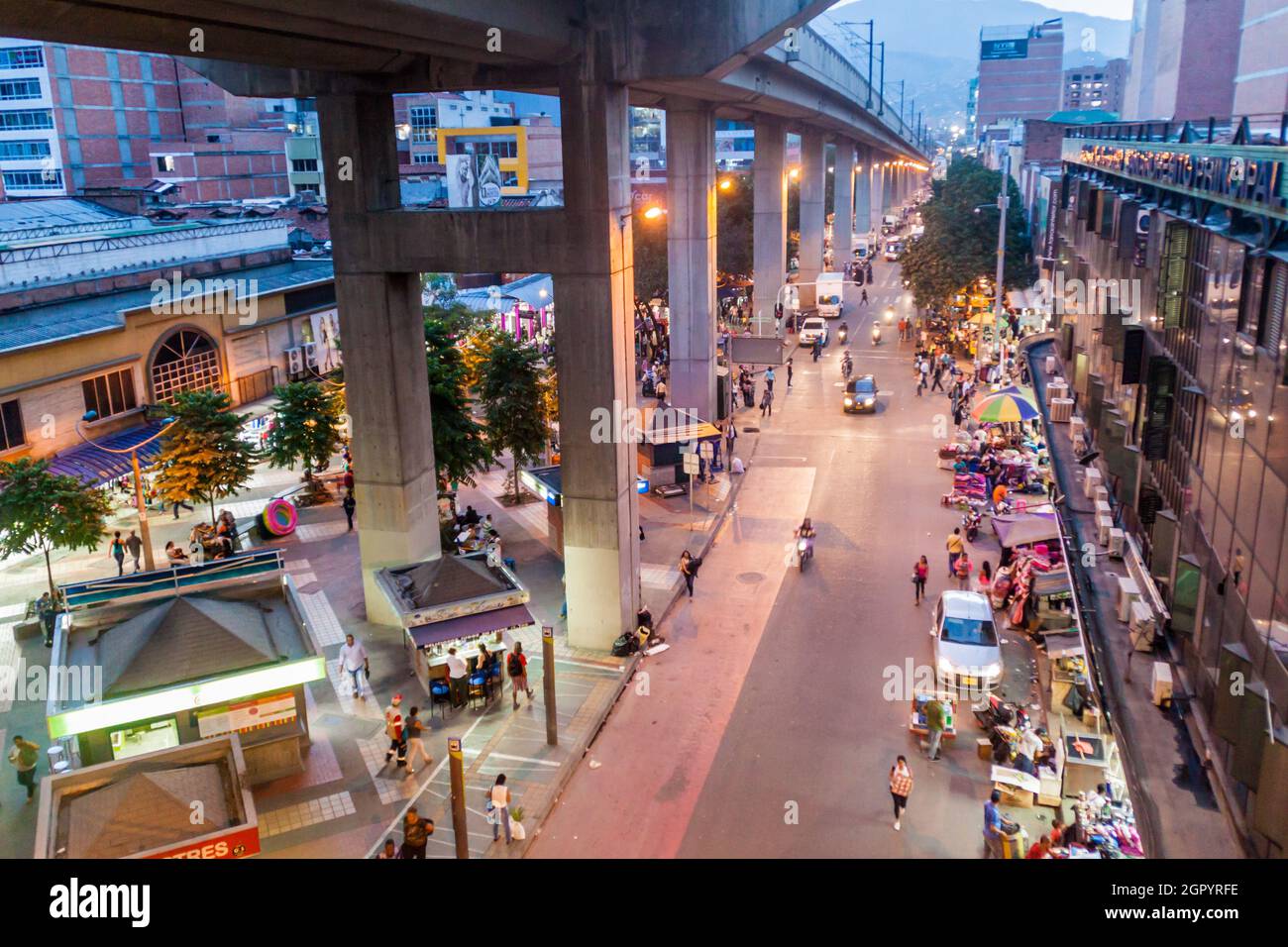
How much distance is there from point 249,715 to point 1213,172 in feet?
53.3

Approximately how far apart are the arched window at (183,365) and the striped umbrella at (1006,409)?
78.9 ft

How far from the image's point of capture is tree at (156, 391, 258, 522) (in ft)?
86.5

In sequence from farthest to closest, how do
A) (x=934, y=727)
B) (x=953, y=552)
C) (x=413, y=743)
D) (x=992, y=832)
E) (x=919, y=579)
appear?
(x=953, y=552), (x=919, y=579), (x=934, y=727), (x=413, y=743), (x=992, y=832)

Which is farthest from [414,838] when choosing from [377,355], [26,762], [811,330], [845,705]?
[811,330]

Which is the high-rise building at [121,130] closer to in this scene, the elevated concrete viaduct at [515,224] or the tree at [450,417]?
the tree at [450,417]

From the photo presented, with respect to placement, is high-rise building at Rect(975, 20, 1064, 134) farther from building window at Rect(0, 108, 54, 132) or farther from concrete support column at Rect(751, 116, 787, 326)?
building window at Rect(0, 108, 54, 132)

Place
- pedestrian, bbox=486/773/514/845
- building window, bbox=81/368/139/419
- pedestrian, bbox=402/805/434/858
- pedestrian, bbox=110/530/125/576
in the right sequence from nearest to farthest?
pedestrian, bbox=402/805/434/858 → pedestrian, bbox=486/773/514/845 → pedestrian, bbox=110/530/125/576 → building window, bbox=81/368/139/419

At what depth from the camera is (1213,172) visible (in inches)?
564

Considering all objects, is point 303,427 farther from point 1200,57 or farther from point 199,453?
point 1200,57

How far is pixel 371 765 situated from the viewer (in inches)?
660

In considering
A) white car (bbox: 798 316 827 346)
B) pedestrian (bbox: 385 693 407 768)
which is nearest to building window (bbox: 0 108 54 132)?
white car (bbox: 798 316 827 346)

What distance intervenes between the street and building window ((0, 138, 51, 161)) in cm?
6506

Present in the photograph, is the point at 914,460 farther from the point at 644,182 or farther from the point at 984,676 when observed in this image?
the point at 644,182

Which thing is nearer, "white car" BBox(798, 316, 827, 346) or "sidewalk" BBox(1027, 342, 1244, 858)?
"sidewalk" BBox(1027, 342, 1244, 858)
